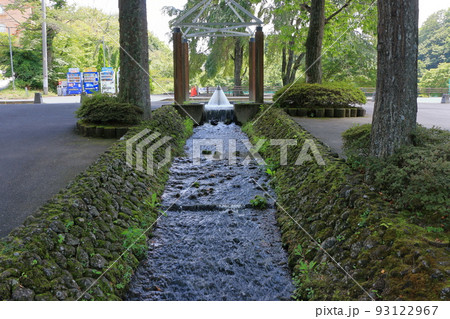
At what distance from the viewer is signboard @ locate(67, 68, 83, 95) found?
3562cm

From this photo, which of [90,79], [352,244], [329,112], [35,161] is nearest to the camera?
[352,244]

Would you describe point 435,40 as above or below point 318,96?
above

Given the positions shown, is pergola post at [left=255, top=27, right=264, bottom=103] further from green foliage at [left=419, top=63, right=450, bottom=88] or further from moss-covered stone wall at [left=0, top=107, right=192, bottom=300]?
green foliage at [left=419, top=63, right=450, bottom=88]

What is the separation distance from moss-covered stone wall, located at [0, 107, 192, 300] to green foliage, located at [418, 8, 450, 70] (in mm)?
45632

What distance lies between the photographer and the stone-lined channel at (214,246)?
434 cm

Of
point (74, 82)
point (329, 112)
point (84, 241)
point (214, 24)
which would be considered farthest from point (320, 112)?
point (74, 82)

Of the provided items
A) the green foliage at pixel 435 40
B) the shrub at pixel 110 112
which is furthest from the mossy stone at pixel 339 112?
the green foliage at pixel 435 40

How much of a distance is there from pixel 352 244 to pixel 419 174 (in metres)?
1.08

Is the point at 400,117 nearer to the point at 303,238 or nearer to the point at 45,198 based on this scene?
the point at 303,238

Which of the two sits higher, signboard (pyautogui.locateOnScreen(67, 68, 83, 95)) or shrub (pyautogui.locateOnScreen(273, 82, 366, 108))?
signboard (pyautogui.locateOnScreen(67, 68, 83, 95))

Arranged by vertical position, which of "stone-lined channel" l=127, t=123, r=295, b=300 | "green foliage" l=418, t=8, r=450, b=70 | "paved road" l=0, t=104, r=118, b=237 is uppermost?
"green foliage" l=418, t=8, r=450, b=70

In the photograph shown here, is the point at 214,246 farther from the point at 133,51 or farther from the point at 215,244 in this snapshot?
the point at 133,51

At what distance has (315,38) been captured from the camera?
49.5ft

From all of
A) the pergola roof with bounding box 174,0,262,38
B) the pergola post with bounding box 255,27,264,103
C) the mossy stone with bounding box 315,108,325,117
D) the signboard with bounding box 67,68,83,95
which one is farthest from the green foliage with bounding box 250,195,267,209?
the signboard with bounding box 67,68,83,95
